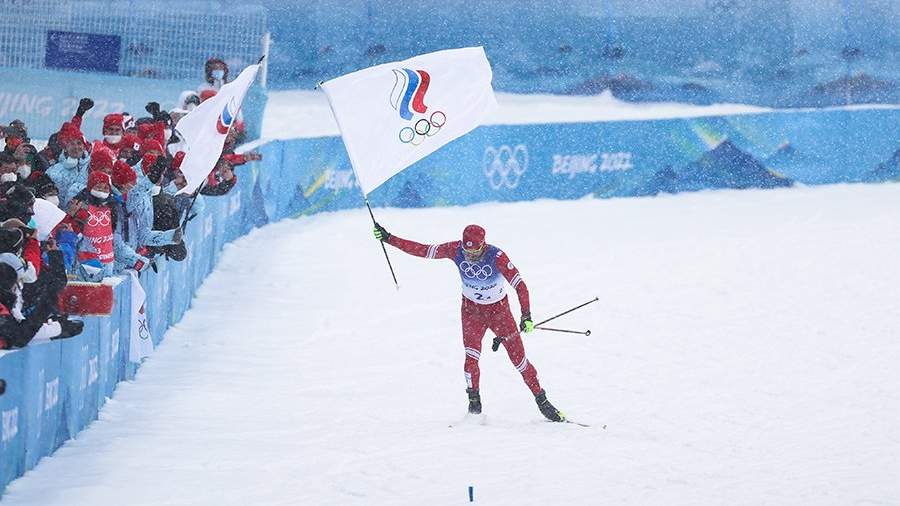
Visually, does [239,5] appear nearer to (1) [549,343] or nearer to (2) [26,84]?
(2) [26,84]

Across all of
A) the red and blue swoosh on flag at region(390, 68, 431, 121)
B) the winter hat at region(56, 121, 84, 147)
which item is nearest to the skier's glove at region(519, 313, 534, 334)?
the red and blue swoosh on flag at region(390, 68, 431, 121)

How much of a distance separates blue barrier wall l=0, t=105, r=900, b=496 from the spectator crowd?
331cm

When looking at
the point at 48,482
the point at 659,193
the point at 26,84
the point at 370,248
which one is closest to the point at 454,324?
the point at 370,248

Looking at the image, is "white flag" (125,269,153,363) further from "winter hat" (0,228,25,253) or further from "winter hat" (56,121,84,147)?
"winter hat" (0,228,25,253)

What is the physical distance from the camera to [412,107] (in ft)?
40.7

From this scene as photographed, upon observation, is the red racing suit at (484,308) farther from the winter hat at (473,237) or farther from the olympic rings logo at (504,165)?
the olympic rings logo at (504,165)

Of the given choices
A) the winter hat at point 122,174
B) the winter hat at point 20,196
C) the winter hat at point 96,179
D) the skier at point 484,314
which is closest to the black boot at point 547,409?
the skier at point 484,314

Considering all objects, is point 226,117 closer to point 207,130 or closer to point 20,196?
point 207,130

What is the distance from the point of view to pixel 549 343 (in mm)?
15453

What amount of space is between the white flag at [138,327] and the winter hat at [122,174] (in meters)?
0.79

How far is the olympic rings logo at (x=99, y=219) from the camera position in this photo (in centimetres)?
1111

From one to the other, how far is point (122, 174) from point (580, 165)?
607 inches

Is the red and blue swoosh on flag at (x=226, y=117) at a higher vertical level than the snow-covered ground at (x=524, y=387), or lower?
higher

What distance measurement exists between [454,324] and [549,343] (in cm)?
123
